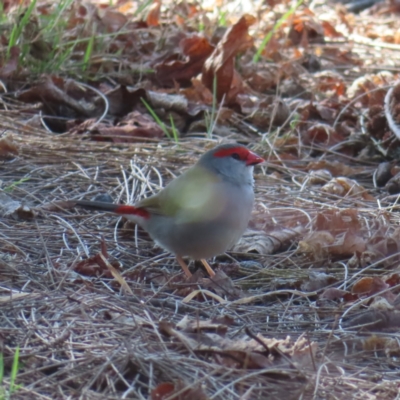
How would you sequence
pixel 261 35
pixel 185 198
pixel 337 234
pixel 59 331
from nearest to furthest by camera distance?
pixel 59 331 → pixel 185 198 → pixel 337 234 → pixel 261 35

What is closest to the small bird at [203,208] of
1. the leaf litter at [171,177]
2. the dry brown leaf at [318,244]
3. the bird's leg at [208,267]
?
the bird's leg at [208,267]

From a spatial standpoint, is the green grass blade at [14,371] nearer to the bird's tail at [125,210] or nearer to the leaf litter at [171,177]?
the leaf litter at [171,177]

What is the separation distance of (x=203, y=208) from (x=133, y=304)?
83cm

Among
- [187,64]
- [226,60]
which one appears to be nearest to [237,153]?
[226,60]

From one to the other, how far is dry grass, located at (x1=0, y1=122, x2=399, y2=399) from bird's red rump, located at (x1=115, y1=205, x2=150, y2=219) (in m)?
0.22

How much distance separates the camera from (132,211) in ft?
14.1

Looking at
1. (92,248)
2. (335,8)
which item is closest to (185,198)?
(92,248)

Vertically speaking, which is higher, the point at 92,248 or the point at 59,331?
the point at 59,331

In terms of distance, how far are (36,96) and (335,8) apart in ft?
19.2

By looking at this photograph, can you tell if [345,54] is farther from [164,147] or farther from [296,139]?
[164,147]

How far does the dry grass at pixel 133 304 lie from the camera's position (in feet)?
8.95

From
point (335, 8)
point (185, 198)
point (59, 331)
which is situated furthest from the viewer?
point (335, 8)

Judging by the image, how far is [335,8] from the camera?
35.3ft

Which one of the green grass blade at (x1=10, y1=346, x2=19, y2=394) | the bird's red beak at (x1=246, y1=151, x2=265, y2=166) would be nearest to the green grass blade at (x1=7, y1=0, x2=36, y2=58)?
the bird's red beak at (x1=246, y1=151, x2=265, y2=166)
